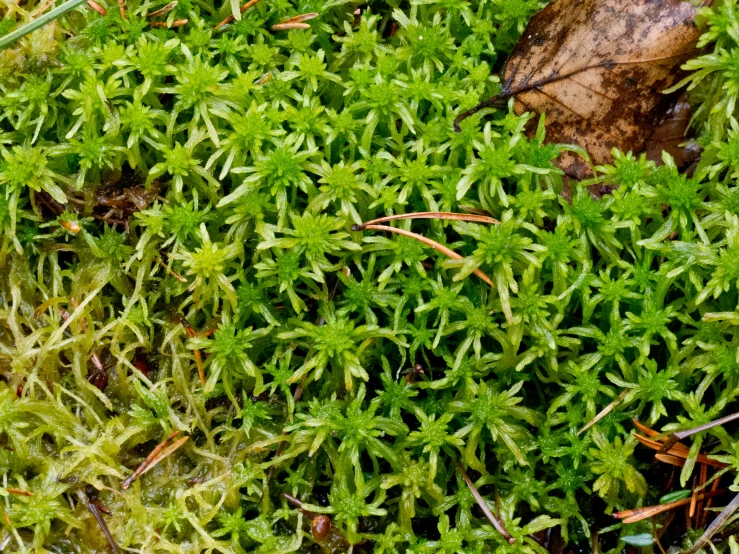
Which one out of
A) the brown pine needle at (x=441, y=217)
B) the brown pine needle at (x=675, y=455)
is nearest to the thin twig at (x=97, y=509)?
the brown pine needle at (x=441, y=217)

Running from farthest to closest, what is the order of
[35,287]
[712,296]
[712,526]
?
[35,287] → [712,296] → [712,526]

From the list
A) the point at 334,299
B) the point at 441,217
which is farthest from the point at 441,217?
the point at 334,299

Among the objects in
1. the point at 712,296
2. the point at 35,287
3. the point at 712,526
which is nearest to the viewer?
the point at 712,526

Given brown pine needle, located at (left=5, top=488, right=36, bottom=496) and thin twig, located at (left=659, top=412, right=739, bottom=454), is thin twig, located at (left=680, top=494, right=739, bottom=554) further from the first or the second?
brown pine needle, located at (left=5, top=488, right=36, bottom=496)

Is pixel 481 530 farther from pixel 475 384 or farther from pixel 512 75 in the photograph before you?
pixel 512 75

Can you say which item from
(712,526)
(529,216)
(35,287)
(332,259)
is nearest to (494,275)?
(529,216)

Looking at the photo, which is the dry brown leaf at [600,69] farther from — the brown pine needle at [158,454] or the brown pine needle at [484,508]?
the brown pine needle at [158,454]

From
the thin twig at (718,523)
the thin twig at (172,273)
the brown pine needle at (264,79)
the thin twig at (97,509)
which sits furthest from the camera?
the brown pine needle at (264,79)
